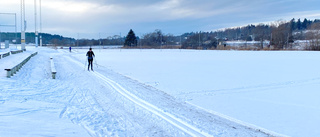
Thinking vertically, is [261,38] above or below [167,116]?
above

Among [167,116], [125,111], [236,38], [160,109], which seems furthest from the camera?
[236,38]

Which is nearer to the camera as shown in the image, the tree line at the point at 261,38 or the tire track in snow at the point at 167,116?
the tire track in snow at the point at 167,116

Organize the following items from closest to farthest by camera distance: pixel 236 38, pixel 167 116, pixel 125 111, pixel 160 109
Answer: pixel 167 116 → pixel 125 111 → pixel 160 109 → pixel 236 38

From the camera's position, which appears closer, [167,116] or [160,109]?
[167,116]

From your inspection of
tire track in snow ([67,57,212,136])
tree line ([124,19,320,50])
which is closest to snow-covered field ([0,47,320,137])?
tire track in snow ([67,57,212,136])

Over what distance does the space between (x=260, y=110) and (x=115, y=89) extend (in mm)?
5297

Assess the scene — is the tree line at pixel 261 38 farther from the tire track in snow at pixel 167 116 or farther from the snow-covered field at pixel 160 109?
the tire track in snow at pixel 167 116

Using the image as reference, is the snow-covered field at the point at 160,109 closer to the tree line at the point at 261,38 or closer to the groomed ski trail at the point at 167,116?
the groomed ski trail at the point at 167,116

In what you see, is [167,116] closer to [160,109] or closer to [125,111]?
[160,109]

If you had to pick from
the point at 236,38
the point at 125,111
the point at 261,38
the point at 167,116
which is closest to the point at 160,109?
the point at 167,116

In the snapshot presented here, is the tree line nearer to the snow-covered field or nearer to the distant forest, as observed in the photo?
the distant forest

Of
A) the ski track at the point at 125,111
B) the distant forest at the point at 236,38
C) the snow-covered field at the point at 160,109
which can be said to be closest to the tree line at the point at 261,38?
the distant forest at the point at 236,38

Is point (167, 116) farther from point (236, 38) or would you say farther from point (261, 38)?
point (236, 38)

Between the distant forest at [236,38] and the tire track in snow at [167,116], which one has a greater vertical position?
the distant forest at [236,38]
